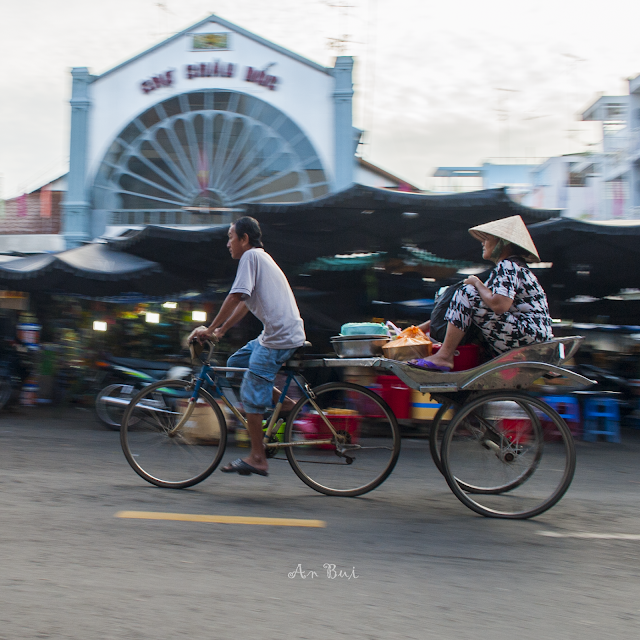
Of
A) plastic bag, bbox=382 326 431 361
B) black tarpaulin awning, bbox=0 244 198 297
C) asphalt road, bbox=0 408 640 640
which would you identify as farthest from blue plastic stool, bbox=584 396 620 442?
black tarpaulin awning, bbox=0 244 198 297

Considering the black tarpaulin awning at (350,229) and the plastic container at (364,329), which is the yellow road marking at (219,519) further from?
the black tarpaulin awning at (350,229)

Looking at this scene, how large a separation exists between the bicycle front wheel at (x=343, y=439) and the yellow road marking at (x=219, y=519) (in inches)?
22.2

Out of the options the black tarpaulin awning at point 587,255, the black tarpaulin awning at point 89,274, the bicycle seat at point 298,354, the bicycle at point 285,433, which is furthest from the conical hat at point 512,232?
the black tarpaulin awning at point 89,274

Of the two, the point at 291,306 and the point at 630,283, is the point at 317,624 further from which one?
the point at 630,283

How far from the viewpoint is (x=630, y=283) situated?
941cm

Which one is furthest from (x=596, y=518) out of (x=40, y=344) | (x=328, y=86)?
(x=328, y=86)

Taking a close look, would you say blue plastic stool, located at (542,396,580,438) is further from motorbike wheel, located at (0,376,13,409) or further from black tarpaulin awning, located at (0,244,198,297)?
motorbike wheel, located at (0,376,13,409)

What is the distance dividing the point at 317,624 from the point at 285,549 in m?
0.80

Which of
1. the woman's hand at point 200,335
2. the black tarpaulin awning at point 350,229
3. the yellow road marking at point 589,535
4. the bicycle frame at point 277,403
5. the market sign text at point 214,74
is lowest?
the yellow road marking at point 589,535

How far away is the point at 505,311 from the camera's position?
376 centimetres

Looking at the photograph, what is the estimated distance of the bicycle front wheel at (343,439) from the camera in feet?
13.4

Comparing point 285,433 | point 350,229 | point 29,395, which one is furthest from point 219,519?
point 29,395

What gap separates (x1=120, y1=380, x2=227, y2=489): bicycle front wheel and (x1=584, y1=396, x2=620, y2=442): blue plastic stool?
5326 mm

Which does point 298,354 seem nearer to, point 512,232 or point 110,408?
point 512,232
